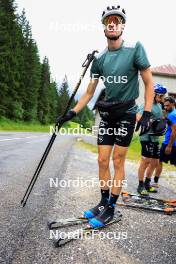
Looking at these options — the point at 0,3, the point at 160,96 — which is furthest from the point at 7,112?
the point at 160,96

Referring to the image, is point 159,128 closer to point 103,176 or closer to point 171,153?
point 171,153

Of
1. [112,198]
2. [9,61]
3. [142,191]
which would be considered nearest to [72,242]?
[112,198]

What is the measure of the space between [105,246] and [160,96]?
13.4 ft

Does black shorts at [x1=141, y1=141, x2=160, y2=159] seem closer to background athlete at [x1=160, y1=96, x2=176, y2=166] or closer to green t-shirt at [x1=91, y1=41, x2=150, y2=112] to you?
background athlete at [x1=160, y1=96, x2=176, y2=166]

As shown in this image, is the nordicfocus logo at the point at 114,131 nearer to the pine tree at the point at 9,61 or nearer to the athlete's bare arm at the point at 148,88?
the athlete's bare arm at the point at 148,88

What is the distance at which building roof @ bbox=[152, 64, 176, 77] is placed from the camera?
3638cm

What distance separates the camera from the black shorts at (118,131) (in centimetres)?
372

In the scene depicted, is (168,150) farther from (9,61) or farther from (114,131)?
(9,61)

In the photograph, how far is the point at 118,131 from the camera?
12.4 ft

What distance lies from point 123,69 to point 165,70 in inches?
1401

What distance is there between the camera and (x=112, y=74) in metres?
3.70

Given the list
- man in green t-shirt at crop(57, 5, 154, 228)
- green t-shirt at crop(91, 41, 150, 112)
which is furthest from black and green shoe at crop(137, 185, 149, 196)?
green t-shirt at crop(91, 41, 150, 112)

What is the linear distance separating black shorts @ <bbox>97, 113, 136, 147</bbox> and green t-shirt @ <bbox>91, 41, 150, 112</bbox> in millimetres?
166

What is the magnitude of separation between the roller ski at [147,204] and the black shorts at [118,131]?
135 centimetres
